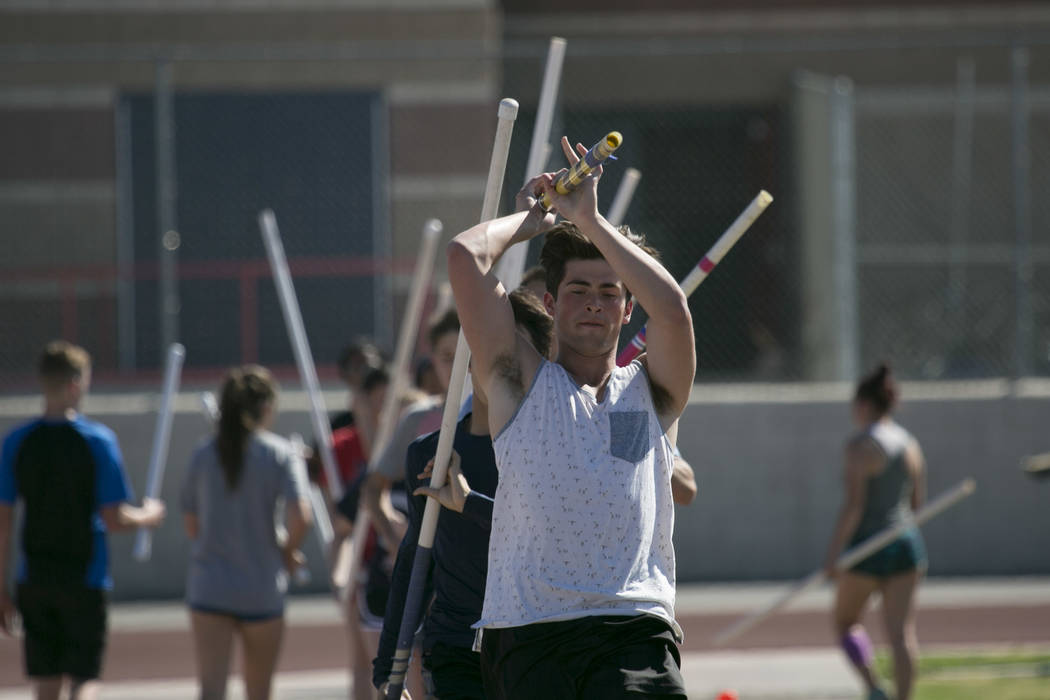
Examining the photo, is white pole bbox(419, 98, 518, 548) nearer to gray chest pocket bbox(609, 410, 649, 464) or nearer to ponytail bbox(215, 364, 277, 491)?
gray chest pocket bbox(609, 410, 649, 464)

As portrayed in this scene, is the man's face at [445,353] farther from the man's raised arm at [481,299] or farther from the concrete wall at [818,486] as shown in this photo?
the concrete wall at [818,486]

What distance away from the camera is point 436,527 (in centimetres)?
422

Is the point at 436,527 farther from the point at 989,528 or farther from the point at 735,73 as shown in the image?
the point at 735,73

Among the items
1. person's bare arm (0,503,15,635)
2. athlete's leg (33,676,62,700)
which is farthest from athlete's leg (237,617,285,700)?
person's bare arm (0,503,15,635)

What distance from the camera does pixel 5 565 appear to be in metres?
6.60

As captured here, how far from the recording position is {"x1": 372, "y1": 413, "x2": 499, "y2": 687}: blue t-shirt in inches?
161

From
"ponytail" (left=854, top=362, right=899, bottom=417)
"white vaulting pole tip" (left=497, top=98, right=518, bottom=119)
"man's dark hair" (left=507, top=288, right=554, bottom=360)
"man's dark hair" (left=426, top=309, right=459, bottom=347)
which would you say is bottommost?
"ponytail" (left=854, top=362, right=899, bottom=417)

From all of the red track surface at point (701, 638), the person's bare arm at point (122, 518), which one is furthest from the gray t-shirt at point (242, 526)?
the red track surface at point (701, 638)

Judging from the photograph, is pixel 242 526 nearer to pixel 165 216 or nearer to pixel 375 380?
pixel 375 380

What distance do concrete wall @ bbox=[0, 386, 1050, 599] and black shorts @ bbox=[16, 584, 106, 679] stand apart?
203 inches

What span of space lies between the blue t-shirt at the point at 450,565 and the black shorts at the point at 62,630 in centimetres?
266

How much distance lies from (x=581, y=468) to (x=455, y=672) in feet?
3.61

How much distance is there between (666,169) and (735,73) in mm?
4537

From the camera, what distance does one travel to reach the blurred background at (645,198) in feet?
38.8
